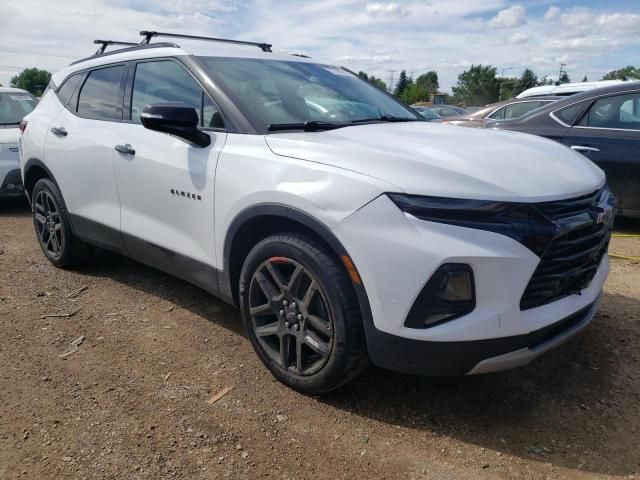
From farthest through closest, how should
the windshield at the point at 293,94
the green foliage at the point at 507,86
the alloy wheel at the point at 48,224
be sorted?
the green foliage at the point at 507,86, the alloy wheel at the point at 48,224, the windshield at the point at 293,94

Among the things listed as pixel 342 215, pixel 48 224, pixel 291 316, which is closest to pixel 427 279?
pixel 342 215

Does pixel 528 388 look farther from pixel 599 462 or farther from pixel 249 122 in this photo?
pixel 249 122

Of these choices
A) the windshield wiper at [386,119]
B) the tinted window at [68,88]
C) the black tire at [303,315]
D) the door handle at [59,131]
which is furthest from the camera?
the tinted window at [68,88]

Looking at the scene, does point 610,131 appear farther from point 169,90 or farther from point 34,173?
point 34,173

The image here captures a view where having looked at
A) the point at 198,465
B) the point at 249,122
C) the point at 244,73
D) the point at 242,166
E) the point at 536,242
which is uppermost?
the point at 244,73

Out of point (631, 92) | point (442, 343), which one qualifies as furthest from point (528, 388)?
point (631, 92)

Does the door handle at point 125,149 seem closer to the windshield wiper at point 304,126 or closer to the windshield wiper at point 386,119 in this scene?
the windshield wiper at point 304,126

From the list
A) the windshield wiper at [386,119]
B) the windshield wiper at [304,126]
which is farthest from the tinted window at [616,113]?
the windshield wiper at [304,126]

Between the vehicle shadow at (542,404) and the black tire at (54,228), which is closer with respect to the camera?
the vehicle shadow at (542,404)

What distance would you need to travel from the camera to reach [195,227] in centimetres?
321

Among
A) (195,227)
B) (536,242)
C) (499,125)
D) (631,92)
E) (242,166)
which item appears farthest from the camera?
(499,125)

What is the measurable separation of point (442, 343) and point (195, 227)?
5.21 feet

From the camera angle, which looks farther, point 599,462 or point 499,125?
point 499,125

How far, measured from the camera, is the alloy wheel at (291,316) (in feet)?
8.62
